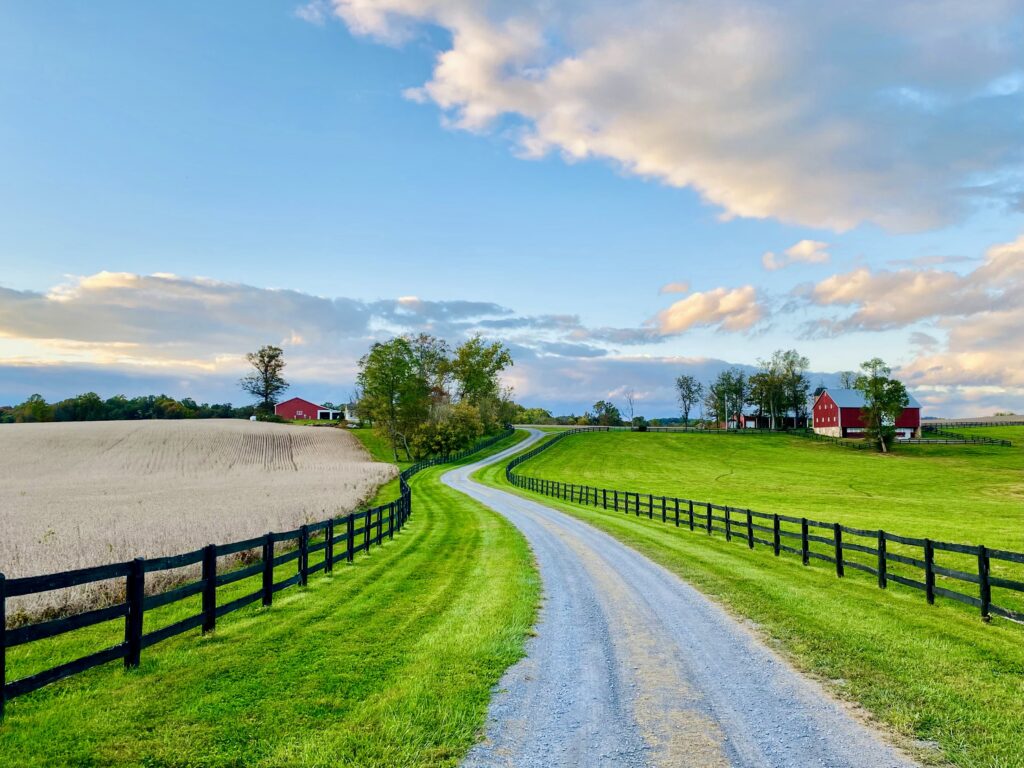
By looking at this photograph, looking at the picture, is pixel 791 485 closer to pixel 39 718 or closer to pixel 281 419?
pixel 39 718

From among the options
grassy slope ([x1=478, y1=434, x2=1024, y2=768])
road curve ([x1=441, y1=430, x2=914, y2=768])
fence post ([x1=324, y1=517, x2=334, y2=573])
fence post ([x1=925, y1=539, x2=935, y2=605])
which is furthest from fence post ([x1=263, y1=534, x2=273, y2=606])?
fence post ([x1=925, y1=539, x2=935, y2=605])

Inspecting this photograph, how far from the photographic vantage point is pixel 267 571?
12055 millimetres

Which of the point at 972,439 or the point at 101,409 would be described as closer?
the point at 972,439

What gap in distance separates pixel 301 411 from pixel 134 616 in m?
133

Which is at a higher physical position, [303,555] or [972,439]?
[303,555]

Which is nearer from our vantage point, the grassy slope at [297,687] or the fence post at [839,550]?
the grassy slope at [297,687]

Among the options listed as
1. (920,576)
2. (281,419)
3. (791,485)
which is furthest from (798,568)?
(281,419)

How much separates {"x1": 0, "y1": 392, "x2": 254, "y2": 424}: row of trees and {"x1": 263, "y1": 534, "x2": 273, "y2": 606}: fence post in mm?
130238

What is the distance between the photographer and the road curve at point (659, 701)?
6.02 meters

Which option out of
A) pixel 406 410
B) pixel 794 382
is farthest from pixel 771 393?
pixel 406 410

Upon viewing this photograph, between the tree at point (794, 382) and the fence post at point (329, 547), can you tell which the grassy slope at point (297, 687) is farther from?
the tree at point (794, 382)

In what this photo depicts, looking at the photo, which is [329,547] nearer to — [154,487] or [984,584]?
[984,584]

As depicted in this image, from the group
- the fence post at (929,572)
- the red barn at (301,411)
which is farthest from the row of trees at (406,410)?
the fence post at (929,572)

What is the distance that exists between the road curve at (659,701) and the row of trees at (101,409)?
135329 millimetres
